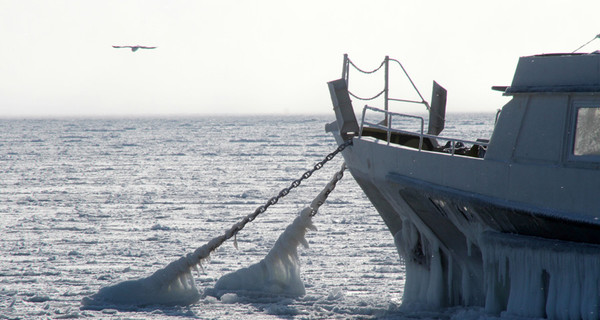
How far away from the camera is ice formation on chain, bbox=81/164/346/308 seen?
36.0 ft

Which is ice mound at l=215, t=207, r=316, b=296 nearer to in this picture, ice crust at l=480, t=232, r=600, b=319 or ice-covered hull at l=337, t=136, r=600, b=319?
ice-covered hull at l=337, t=136, r=600, b=319

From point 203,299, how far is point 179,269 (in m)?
0.53

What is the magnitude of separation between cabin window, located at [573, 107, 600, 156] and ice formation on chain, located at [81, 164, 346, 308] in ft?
13.4

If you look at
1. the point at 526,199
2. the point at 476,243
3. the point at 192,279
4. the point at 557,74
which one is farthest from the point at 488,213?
the point at 192,279

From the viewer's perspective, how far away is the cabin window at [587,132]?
8.20 meters

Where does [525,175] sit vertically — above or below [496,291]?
above

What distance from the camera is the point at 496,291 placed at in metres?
9.00

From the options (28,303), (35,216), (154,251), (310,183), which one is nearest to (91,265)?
(154,251)

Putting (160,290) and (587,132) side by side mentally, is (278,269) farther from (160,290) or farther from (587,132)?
(587,132)

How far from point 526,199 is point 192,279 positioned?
5.01 meters

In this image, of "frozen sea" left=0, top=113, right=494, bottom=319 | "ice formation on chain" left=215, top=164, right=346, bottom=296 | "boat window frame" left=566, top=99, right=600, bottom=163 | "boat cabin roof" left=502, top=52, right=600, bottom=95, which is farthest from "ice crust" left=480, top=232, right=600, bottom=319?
"ice formation on chain" left=215, top=164, right=346, bottom=296

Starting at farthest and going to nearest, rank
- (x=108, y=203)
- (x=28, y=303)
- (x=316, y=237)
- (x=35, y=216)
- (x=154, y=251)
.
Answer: (x=108, y=203) < (x=35, y=216) < (x=316, y=237) < (x=154, y=251) < (x=28, y=303)

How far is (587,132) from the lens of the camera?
27.1 feet

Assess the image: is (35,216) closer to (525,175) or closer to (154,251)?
(154,251)
